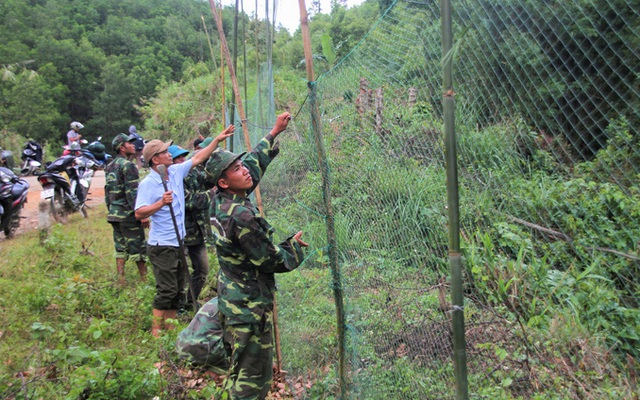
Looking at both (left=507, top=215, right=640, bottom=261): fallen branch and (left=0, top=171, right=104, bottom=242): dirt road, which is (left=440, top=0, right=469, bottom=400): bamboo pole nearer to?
(left=507, top=215, right=640, bottom=261): fallen branch

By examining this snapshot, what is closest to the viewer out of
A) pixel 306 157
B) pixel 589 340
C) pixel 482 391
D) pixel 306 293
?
pixel 589 340

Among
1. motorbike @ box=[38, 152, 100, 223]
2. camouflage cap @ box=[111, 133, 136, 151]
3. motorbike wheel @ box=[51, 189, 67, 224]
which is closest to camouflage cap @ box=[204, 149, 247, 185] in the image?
camouflage cap @ box=[111, 133, 136, 151]

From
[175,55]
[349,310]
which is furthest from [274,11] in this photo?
[175,55]

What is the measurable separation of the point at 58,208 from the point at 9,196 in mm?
1637

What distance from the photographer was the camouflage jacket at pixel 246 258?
260 centimetres

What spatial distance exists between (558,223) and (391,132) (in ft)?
3.38

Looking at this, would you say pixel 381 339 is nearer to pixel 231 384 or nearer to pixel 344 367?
pixel 344 367

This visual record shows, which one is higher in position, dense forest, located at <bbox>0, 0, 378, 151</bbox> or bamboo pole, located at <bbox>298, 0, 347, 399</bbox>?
dense forest, located at <bbox>0, 0, 378, 151</bbox>

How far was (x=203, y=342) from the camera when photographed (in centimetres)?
336

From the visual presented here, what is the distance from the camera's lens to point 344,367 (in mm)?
2779

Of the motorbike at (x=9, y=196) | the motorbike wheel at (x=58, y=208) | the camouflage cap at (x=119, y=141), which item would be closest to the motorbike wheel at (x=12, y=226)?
the motorbike at (x=9, y=196)

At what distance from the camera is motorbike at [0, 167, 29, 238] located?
6602 millimetres

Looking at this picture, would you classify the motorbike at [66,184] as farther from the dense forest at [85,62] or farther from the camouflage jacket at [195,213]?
the dense forest at [85,62]

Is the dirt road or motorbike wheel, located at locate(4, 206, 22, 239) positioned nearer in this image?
motorbike wheel, located at locate(4, 206, 22, 239)
